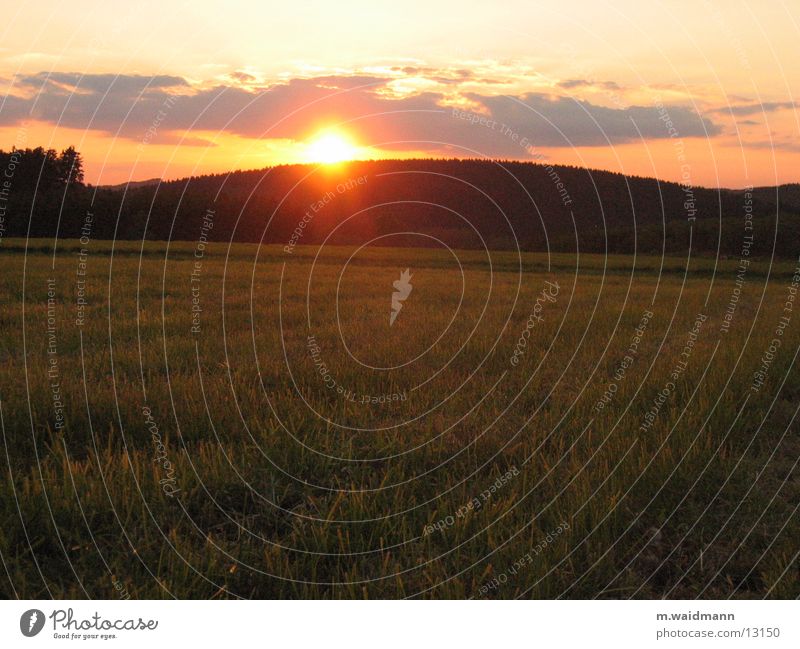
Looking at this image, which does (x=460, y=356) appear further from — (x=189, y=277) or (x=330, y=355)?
(x=189, y=277)

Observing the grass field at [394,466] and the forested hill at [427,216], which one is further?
the forested hill at [427,216]

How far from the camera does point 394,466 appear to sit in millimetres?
5188

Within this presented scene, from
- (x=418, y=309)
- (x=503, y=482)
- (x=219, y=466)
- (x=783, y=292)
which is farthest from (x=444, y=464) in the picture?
(x=783, y=292)

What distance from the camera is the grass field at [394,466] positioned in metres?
4.00

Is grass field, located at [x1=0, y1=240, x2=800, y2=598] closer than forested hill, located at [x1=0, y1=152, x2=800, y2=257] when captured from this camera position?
Yes

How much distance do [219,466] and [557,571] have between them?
2.50m

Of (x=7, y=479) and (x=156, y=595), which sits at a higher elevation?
(x=7, y=479)

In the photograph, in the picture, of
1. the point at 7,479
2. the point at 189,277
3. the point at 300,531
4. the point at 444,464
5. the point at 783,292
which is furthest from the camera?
the point at 783,292

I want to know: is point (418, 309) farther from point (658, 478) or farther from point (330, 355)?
point (658, 478)

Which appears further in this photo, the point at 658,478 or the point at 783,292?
the point at 783,292

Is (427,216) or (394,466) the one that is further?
(427,216)

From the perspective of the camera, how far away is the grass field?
4.00m

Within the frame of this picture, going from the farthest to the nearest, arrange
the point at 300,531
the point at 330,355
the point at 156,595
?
the point at 330,355
the point at 300,531
the point at 156,595

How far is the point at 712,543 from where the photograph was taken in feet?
14.4
